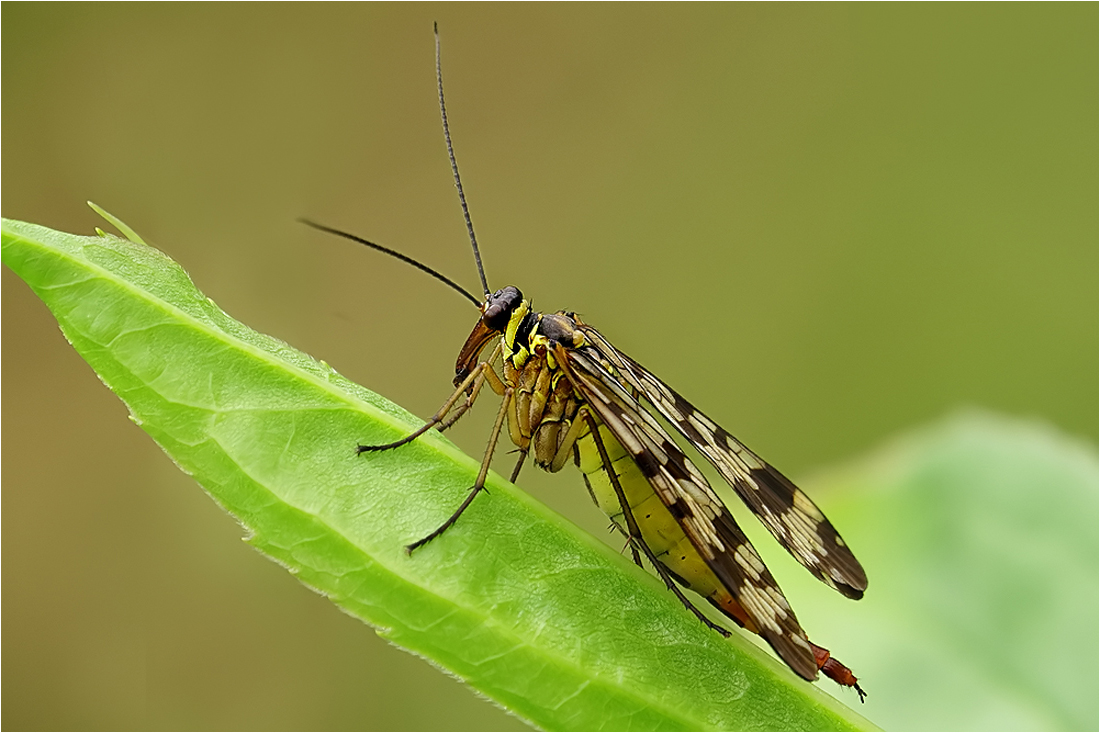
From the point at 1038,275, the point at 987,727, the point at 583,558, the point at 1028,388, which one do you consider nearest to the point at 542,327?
the point at 583,558

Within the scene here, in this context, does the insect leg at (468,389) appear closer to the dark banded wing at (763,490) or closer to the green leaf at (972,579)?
the dark banded wing at (763,490)

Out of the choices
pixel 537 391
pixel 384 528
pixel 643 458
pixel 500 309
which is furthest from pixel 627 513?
pixel 384 528

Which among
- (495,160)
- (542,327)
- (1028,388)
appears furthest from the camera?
(495,160)

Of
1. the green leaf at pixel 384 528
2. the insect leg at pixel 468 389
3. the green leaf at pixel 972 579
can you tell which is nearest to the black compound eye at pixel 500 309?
the insect leg at pixel 468 389

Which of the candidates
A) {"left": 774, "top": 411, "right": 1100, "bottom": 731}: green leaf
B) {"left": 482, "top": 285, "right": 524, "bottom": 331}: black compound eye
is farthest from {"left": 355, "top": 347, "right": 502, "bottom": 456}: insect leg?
{"left": 774, "top": 411, "right": 1100, "bottom": 731}: green leaf

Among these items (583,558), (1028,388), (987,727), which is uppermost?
(1028,388)

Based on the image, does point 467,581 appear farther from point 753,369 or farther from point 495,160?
point 495,160

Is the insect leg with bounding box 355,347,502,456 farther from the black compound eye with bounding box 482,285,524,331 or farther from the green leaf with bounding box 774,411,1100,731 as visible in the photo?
the green leaf with bounding box 774,411,1100,731
